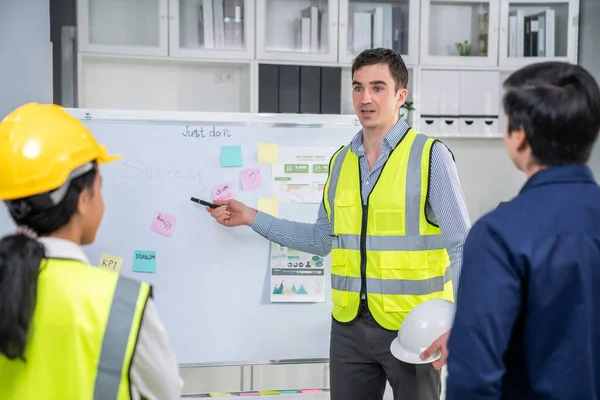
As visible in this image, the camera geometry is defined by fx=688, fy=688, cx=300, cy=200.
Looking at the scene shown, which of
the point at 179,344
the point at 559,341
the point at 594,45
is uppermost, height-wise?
the point at 594,45

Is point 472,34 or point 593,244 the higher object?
point 472,34

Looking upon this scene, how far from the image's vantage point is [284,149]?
2.76m

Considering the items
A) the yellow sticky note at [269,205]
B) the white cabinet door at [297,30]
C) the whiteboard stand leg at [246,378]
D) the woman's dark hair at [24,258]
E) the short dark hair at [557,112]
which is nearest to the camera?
the woman's dark hair at [24,258]

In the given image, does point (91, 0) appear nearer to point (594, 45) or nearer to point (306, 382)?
point (306, 382)

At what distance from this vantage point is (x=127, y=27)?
3.74 m

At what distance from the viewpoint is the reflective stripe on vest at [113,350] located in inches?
45.3

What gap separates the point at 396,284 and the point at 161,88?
230 centimetres

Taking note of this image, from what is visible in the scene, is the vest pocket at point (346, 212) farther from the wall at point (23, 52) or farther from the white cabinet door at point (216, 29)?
the white cabinet door at point (216, 29)

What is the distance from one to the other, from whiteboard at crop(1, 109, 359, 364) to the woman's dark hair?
56.4 inches

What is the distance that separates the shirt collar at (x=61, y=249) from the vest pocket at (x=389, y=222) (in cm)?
121

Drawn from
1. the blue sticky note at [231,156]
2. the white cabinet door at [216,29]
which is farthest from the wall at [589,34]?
the blue sticky note at [231,156]

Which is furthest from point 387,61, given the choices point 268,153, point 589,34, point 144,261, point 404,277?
point 589,34

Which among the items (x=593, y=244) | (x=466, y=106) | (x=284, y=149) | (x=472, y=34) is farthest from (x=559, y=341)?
(x=472, y=34)

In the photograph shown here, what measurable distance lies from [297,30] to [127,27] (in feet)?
3.09
